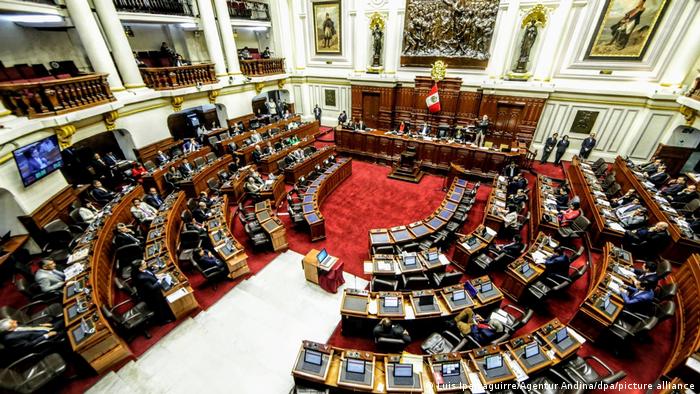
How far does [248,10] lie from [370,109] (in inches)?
367

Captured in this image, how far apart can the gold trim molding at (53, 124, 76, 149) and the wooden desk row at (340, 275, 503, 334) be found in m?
9.93

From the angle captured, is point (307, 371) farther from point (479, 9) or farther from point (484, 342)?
point (479, 9)

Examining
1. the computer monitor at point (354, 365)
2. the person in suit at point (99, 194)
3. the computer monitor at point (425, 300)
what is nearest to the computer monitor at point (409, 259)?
the computer monitor at point (425, 300)

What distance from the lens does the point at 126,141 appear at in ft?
39.4

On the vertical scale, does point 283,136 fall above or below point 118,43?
below

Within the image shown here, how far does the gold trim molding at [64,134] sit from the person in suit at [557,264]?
1398 cm

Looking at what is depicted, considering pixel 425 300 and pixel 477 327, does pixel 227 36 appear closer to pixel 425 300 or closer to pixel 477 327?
pixel 425 300

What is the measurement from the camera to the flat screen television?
722 centimetres

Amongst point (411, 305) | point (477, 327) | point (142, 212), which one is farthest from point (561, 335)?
point (142, 212)

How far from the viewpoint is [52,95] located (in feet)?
26.2

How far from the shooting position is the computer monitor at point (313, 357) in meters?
4.61

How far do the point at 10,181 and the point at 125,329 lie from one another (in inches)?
216

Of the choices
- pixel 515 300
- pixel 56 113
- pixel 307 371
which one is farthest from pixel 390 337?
pixel 56 113

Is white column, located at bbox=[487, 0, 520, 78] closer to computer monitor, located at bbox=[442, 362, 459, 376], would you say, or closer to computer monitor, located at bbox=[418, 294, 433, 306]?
computer monitor, located at bbox=[418, 294, 433, 306]
